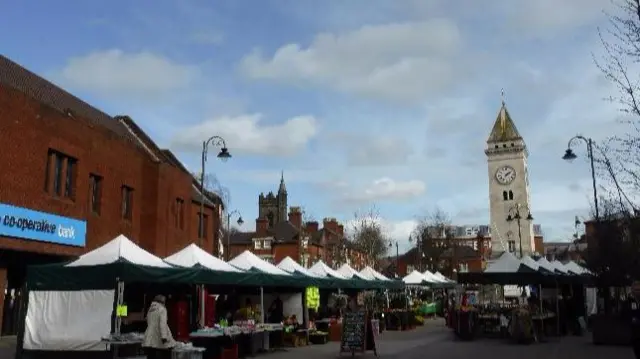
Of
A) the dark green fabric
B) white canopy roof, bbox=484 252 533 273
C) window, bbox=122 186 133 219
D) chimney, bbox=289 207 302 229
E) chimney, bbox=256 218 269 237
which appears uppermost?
chimney, bbox=289 207 302 229

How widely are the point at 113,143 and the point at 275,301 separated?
1200 cm

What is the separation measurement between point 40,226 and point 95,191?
17.5 feet

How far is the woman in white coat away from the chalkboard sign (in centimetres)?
748

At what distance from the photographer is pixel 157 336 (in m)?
11.4

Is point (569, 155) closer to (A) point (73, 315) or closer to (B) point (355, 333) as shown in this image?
(B) point (355, 333)

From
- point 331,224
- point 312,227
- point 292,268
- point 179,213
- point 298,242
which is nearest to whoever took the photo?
point 292,268

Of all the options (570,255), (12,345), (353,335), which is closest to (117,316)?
(353,335)

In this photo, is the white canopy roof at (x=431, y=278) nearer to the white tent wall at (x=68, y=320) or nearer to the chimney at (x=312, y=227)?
the white tent wall at (x=68, y=320)

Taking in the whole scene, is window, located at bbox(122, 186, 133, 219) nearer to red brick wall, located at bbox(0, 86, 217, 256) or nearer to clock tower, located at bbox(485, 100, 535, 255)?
red brick wall, located at bbox(0, 86, 217, 256)

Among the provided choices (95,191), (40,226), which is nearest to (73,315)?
(40,226)

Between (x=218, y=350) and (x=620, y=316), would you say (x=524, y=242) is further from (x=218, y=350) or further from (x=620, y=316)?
(x=218, y=350)

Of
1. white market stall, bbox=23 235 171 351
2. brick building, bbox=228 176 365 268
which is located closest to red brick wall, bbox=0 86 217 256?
white market stall, bbox=23 235 171 351

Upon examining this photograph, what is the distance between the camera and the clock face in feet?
380

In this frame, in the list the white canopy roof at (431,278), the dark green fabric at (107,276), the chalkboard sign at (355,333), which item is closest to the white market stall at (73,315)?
the dark green fabric at (107,276)
